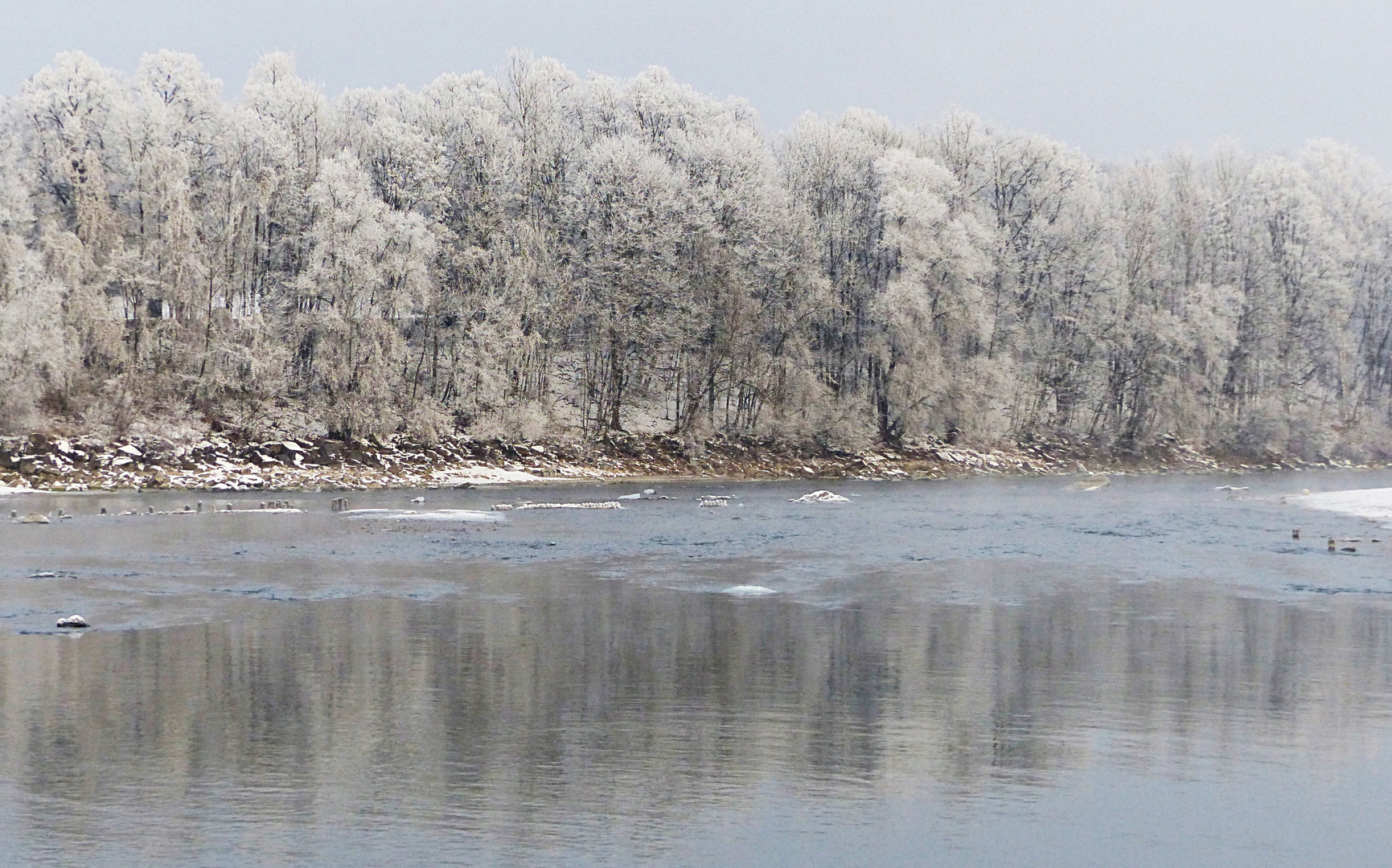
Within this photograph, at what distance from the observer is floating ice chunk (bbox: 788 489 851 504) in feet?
184

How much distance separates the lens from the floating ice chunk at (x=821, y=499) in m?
55.9

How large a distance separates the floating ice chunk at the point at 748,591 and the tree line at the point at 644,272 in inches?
1673

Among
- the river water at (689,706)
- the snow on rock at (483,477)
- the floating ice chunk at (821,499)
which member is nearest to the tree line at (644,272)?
the snow on rock at (483,477)

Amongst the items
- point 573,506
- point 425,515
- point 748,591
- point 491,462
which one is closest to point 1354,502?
point 573,506

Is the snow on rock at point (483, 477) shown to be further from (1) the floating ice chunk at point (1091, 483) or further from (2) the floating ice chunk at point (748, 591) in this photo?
(2) the floating ice chunk at point (748, 591)

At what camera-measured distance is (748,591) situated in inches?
1144

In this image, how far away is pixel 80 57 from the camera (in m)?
70.8

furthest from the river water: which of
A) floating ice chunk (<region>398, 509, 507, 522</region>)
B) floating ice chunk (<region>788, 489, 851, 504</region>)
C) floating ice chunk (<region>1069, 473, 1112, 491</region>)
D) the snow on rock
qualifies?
floating ice chunk (<region>1069, 473, 1112, 491</region>)

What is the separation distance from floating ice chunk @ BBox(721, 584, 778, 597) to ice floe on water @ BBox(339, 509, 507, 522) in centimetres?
1785

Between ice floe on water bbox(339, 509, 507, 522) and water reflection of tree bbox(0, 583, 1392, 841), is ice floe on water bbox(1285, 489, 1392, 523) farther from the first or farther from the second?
ice floe on water bbox(339, 509, 507, 522)

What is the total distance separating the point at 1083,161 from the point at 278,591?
7469 cm

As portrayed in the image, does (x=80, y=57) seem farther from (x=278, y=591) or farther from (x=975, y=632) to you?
(x=975, y=632)

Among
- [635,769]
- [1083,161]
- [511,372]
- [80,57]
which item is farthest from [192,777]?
[1083,161]

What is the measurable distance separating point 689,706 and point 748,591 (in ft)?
36.3
